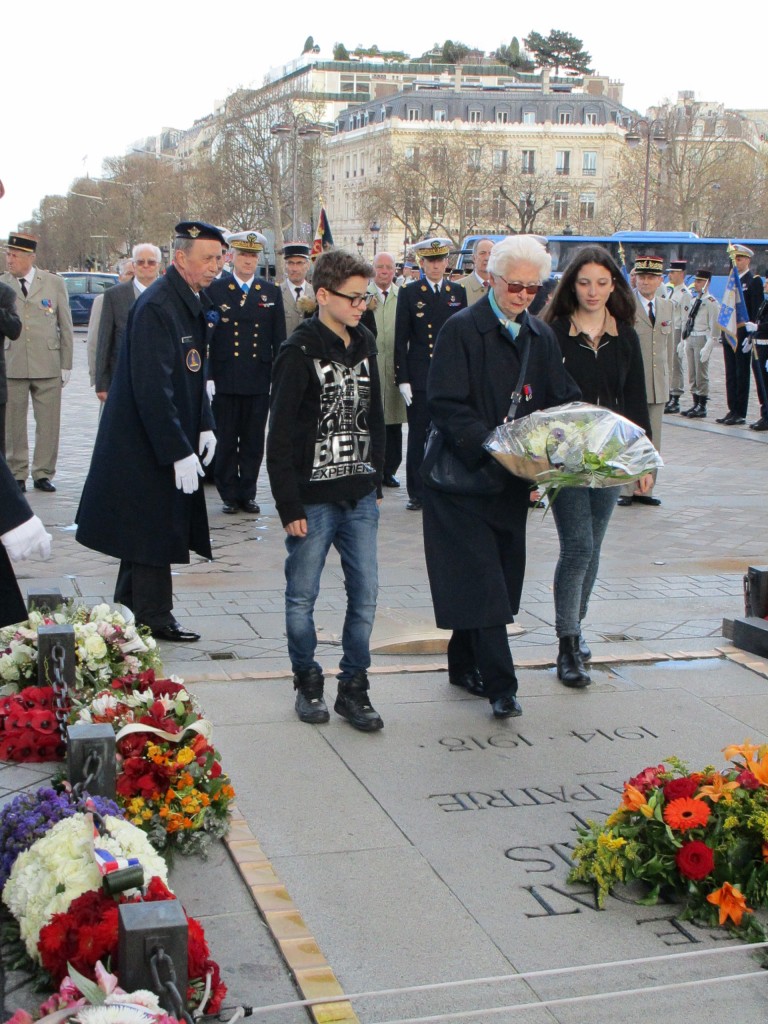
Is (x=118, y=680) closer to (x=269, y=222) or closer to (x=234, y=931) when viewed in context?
(x=234, y=931)

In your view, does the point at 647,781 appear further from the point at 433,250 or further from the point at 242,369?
the point at 433,250

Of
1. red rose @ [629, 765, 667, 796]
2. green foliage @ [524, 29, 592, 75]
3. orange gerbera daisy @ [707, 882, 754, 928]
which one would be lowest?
orange gerbera daisy @ [707, 882, 754, 928]

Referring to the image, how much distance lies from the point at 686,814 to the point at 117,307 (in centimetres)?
771

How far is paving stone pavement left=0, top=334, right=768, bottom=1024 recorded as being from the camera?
3.35 metres

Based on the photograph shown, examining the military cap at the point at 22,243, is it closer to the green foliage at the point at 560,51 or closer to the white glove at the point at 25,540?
the white glove at the point at 25,540

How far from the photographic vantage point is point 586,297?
5.88m

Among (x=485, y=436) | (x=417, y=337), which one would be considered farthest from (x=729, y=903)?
(x=417, y=337)

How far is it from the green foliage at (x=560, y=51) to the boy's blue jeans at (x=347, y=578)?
142m

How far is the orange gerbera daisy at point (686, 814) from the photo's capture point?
12.3ft

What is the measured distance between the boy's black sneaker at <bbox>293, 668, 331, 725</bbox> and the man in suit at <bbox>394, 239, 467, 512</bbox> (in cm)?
528

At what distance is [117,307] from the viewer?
1045 cm

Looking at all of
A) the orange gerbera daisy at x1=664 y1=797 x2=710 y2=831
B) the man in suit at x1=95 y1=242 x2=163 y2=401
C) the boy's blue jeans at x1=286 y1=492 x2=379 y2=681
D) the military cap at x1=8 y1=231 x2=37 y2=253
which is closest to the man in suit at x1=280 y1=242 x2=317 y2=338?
Result: the man in suit at x1=95 y1=242 x2=163 y2=401

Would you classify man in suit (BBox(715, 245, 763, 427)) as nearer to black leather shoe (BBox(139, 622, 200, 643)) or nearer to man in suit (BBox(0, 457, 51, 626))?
black leather shoe (BBox(139, 622, 200, 643))

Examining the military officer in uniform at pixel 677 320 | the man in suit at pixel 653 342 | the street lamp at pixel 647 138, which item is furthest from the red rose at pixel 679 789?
the street lamp at pixel 647 138
